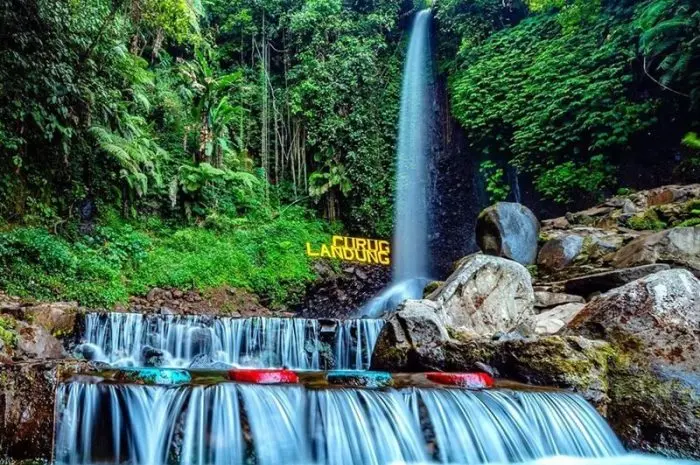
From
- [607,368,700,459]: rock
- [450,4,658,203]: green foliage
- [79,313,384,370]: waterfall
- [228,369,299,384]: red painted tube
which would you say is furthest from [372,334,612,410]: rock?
[450,4,658,203]: green foliage

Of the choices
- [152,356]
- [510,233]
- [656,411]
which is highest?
[510,233]

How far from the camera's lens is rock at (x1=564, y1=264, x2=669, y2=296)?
748cm

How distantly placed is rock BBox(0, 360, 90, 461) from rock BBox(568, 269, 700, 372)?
522cm

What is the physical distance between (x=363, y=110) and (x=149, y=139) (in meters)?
7.13

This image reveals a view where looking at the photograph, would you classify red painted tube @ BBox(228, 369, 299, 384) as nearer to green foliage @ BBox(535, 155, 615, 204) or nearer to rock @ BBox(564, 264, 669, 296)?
rock @ BBox(564, 264, 669, 296)

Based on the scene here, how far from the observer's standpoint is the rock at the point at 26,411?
3693 millimetres

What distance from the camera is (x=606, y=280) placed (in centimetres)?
788

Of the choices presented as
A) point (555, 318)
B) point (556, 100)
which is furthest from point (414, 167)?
point (555, 318)

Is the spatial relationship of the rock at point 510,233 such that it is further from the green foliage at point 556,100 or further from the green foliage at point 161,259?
the green foliage at point 161,259

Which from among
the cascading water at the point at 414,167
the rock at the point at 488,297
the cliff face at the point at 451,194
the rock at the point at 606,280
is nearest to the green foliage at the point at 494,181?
the cliff face at the point at 451,194

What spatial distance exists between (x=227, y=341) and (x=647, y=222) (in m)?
8.26

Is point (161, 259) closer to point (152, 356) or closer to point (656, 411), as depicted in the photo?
point (152, 356)

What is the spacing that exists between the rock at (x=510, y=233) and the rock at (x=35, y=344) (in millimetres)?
7909

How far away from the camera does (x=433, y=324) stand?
636 centimetres
